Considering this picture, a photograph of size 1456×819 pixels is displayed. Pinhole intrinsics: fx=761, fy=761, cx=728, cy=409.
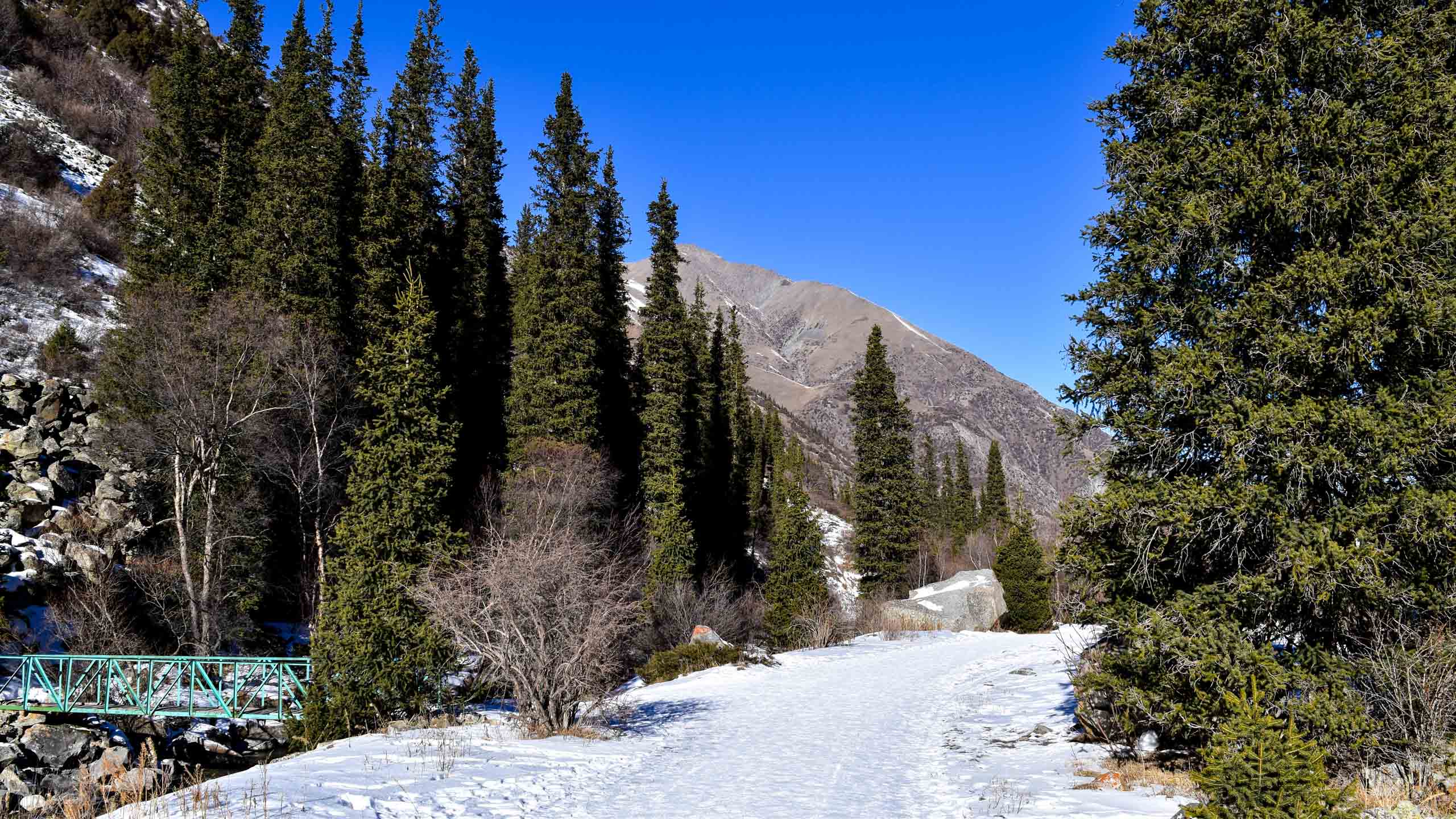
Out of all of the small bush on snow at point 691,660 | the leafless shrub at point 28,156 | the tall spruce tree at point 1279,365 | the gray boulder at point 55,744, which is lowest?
the gray boulder at point 55,744

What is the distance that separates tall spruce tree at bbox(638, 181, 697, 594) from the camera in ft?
91.6

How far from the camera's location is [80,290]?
3212 centimetres

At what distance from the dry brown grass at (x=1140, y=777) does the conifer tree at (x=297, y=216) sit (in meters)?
23.7

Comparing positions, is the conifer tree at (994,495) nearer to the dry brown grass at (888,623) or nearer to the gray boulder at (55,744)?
the dry brown grass at (888,623)

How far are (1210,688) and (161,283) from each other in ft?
93.8

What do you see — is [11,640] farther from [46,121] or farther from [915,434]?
[915,434]

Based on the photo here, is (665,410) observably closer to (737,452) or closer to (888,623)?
(888,623)

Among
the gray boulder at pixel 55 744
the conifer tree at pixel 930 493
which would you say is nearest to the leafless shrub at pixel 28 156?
the gray boulder at pixel 55 744

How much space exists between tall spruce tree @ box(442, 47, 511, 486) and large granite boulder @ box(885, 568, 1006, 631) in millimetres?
18139

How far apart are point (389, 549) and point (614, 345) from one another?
72.0ft

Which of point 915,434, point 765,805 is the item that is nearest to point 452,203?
point 765,805

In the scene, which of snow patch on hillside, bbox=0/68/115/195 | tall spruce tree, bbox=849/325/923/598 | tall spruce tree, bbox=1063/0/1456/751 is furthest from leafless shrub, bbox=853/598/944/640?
snow patch on hillside, bbox=0/68/115/195

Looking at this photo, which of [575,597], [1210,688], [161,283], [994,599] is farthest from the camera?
[994,599]

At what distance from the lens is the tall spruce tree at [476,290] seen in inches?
1204
